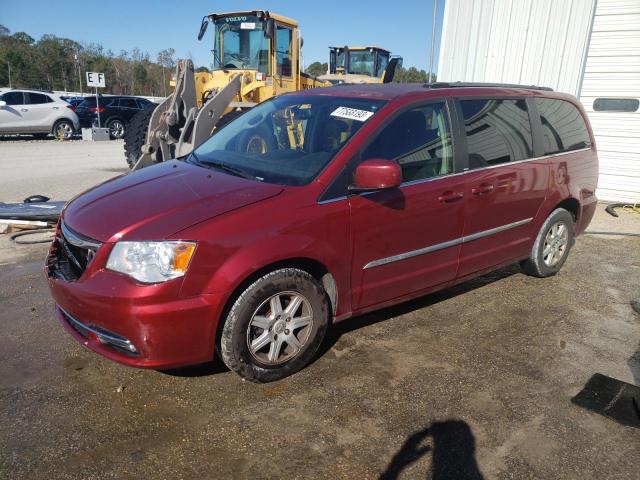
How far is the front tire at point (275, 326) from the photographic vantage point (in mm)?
2887

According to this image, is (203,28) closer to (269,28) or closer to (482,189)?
(269,28)

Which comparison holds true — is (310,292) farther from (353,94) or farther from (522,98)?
(522,98)

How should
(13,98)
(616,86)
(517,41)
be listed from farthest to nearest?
(13,98) → (517,41) → (616,86)

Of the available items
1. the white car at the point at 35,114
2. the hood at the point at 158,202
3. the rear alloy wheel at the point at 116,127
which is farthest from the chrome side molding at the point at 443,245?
the rear alloy wheel at the point at 116,127

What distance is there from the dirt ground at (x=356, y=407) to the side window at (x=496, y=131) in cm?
128

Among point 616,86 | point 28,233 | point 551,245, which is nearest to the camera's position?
point 551,245

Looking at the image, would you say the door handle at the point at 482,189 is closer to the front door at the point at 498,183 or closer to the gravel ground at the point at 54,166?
the front door at the point at 498,183

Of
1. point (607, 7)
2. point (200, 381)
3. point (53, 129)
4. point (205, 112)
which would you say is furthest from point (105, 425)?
point (53, 129)

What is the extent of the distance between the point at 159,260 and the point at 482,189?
2445 millimetres

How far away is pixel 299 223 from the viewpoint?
2.97 metres

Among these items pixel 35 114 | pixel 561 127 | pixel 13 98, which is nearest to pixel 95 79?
pixel 35 114

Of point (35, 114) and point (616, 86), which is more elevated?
point (616, 86)

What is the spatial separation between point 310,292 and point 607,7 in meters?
8.17

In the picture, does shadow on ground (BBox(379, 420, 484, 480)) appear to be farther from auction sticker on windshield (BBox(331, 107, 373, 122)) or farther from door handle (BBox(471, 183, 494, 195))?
auction sticker on windshield (BBox(331, 107, 373, 122))
